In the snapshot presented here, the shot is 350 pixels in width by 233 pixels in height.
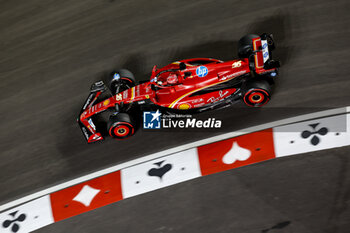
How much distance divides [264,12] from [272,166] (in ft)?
11.4

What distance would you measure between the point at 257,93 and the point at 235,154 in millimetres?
1099

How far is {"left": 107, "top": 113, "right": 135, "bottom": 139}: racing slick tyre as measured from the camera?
5.49 meters

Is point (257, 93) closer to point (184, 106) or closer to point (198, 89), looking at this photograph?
point (198, 89)

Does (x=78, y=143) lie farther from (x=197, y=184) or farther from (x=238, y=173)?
(x=238, y=173)

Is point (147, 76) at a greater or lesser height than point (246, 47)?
greater

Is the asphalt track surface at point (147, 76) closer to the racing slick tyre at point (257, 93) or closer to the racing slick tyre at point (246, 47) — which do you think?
the racing slick tyre at point (257, 93)

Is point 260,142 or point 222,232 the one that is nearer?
point 222,232

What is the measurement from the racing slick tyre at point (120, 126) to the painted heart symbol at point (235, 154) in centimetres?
174

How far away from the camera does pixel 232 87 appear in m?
5.47

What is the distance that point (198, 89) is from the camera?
5441mm

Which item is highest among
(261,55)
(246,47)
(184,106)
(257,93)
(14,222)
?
(246,47)

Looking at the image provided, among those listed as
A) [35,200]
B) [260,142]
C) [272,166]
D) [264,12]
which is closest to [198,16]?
[264,12]

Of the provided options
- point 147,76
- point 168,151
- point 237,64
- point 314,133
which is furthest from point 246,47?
point 168,151

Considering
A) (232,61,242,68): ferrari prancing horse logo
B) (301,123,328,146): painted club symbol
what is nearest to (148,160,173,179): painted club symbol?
(232,61,242,68): ferrari prancing horse logo
